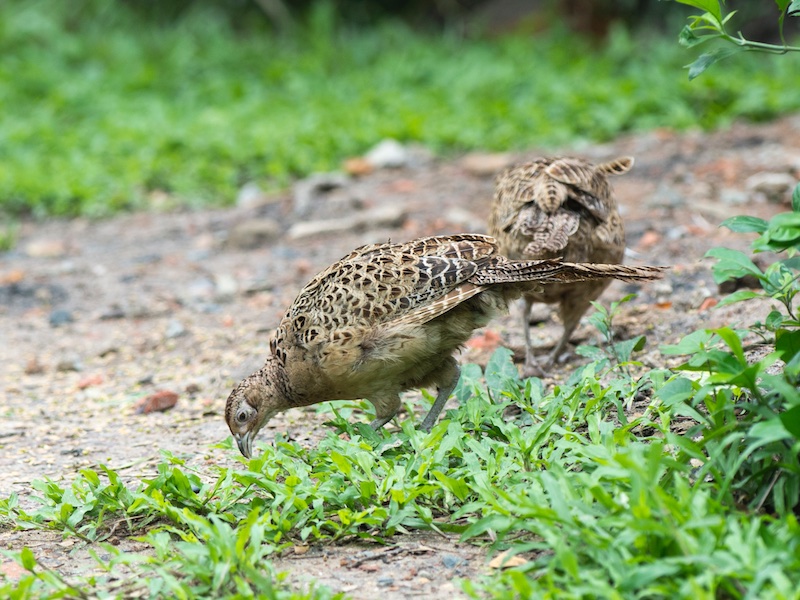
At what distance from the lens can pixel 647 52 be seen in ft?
41.0

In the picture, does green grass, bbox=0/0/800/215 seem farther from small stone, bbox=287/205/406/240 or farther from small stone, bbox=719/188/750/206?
small stone, bbox=719/188/750/206

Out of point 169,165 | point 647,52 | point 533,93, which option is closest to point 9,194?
point 169,165

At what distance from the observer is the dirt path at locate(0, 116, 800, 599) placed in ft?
15.9

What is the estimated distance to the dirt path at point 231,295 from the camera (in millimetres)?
4836

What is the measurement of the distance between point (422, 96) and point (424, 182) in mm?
2697

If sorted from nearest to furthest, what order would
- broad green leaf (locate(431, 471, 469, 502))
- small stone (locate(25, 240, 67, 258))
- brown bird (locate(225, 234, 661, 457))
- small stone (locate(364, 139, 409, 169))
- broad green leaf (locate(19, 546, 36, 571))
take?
broad green leaf (locate(19, 546, 36, 571)), broad green leaf (locate(431, 471, 469, 502)), brown bird (locate(225, 234, 661, 457)), small stone (locate(25, 240, 67, 258)), small stone (locate(364, 139, 409, 169))

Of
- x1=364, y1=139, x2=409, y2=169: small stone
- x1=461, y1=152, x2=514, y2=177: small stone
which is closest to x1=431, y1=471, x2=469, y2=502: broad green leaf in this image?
x1=461, y1=152, x2=514, y2=177: small stone

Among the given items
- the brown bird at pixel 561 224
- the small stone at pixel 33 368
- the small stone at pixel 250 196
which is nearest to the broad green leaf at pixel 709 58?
the brown bird at pixel 561 224

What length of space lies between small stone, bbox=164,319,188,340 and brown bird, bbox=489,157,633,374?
2.41 meters

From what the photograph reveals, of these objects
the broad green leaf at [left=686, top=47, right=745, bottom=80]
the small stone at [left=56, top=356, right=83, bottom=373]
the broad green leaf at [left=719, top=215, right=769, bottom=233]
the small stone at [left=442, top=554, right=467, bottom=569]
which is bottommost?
the small stone at [left=56, top=356, right=83, bottom=373]

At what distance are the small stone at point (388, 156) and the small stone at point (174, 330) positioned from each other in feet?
12.2

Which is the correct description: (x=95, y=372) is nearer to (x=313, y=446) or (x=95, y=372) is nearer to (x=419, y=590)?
(x=313, y=446)

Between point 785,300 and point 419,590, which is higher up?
point 785,300

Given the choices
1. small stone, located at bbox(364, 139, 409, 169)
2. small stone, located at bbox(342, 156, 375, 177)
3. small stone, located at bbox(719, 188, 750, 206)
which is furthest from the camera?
small stone, located at bbox(364, 139, 409, 169)
